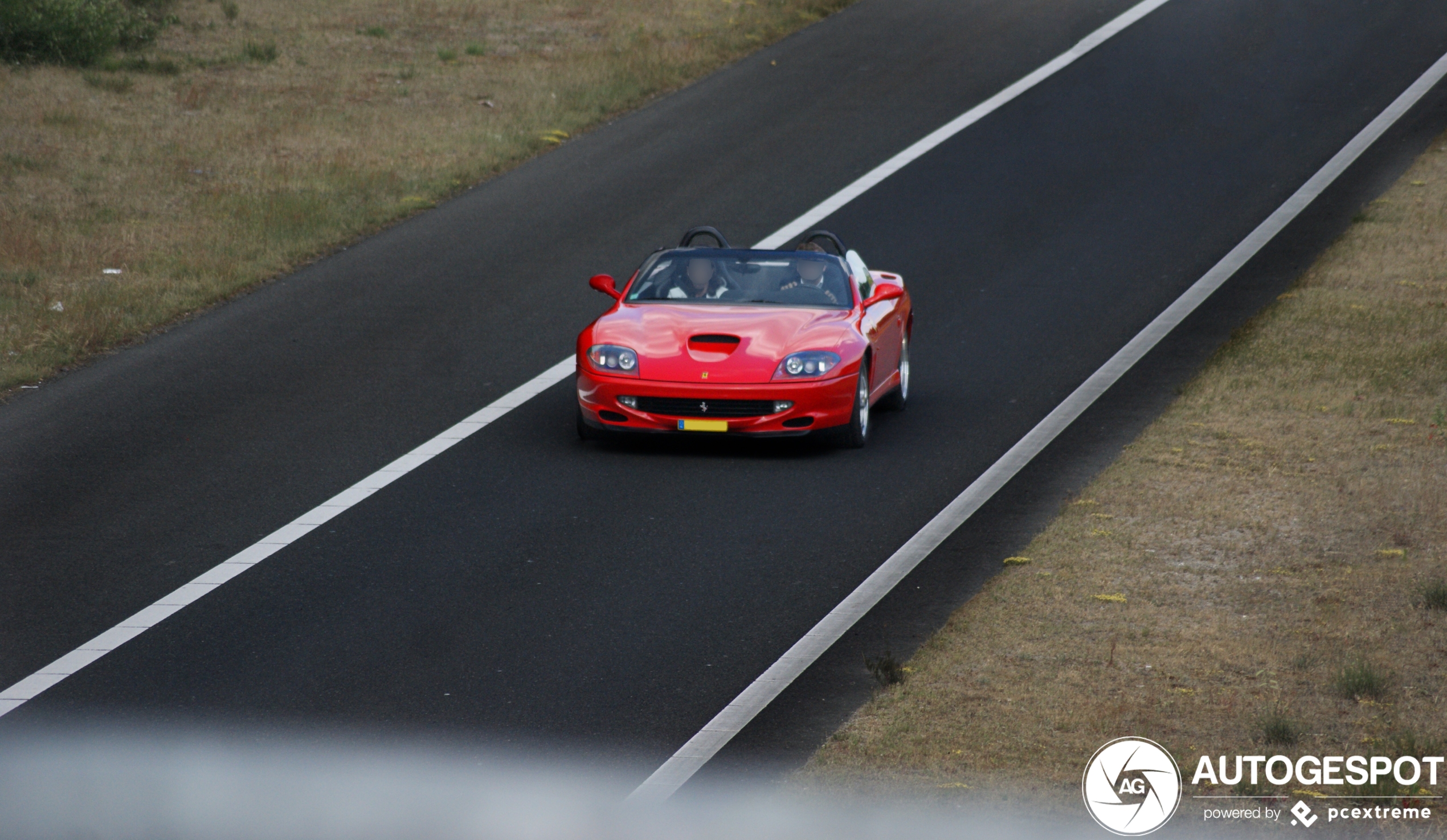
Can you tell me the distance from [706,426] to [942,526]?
7.36 ft

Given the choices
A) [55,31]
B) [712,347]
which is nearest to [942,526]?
[712,347]

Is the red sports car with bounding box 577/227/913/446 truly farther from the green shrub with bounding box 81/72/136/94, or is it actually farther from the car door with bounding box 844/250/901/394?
the green shrub with bounding box 81/72/136/94

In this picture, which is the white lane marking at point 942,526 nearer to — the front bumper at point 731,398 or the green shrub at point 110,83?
the front bumper at point 731,398

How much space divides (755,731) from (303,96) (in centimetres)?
2105

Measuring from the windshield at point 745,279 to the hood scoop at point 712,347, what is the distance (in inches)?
33.3

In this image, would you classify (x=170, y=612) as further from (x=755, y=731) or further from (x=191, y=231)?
(x=191, y=231)

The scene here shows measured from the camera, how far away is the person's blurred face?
534 inches

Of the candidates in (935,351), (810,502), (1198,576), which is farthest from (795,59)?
(1198,576)

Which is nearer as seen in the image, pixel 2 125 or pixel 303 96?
pixel 2 125

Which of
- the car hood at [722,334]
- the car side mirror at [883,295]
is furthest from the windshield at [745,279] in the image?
the car hood at [722,334]

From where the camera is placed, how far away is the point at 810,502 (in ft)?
36.7

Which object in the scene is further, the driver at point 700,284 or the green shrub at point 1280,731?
the driver at point 700,284

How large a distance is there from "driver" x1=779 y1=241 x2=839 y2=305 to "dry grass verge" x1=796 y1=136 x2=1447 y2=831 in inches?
105

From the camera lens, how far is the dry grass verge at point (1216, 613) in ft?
22.8
